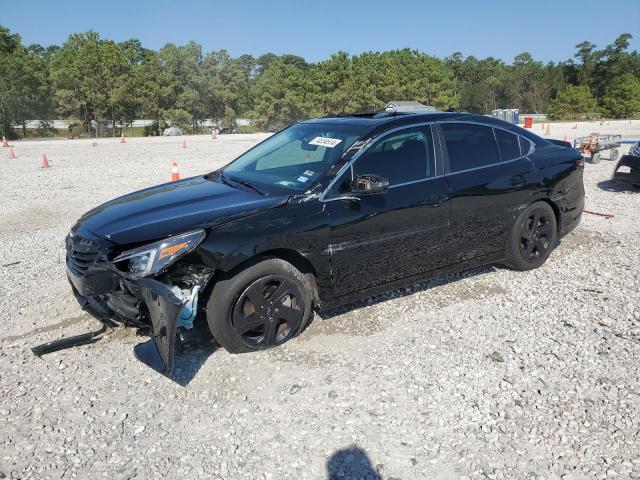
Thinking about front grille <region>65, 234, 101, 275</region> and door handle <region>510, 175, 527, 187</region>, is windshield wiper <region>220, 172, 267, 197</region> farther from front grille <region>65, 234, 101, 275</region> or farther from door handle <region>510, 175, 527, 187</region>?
door handle <region>510, 175, 527, 187</region>

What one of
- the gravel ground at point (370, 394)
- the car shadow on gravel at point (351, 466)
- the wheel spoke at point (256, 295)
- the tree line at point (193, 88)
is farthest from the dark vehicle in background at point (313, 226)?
the tree line at point (193, 88)

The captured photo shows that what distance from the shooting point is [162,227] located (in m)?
3.49

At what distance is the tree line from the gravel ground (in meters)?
46.8

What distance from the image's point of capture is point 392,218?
4.16 m

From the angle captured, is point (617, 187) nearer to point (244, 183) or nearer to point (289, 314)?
point (244, 183)

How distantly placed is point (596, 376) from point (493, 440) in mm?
1125

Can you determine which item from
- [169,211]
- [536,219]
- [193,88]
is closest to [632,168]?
[536,219]

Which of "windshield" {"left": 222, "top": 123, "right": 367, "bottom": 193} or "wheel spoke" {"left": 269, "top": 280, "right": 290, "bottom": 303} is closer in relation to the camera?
"wheel spoke" {"left": 269, "top": 280, "right": 290, "bottom": 303}

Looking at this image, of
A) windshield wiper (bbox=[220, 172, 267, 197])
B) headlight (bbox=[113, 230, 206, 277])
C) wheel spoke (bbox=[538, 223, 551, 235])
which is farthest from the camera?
wheel spoke (bbox=[538, 223, 551, 235])

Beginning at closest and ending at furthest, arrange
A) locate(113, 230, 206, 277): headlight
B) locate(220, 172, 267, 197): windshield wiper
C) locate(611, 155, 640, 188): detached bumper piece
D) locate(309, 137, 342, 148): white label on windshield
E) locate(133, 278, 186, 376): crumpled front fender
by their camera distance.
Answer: locate(133, 278, 186, 376): crumpled front fender, locate(113, 230, 206, 277): headlight, locate(220, 172, 267, 197): windshield wiper, locate(309, 137, 342, 148): white label on windshield, locate(611, 155, 640, 188): detached bumper piece

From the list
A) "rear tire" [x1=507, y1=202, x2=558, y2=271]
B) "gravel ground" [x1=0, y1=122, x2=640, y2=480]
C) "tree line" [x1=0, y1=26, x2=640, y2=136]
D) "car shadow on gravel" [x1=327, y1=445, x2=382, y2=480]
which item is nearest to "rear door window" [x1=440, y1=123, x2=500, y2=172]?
"rear tire" [x1=507, y1=202, x2=558, y2=271]

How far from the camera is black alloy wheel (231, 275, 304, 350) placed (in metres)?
3.65

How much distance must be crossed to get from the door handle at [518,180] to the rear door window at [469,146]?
0.80ft

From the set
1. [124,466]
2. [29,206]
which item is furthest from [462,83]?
[124,466]
